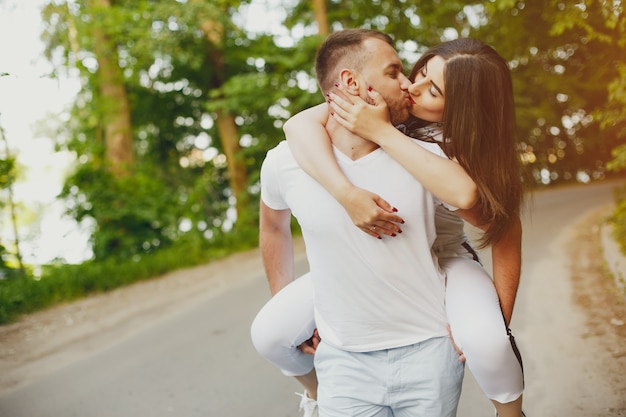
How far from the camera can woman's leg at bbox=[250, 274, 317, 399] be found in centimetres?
249

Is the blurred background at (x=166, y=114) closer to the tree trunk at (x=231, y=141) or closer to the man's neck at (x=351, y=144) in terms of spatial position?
the tree trunk at (x=231, y=141)

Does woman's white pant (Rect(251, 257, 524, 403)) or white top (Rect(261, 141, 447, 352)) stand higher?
white top (Rect(261, 141, 447, 352))

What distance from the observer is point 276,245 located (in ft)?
8.73

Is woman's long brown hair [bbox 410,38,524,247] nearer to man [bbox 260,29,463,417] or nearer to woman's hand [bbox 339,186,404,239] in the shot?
man [bbox 260,29,463,417]

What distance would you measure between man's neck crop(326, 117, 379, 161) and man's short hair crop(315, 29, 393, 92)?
18cm

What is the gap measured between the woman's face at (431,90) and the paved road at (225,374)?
8.06ft

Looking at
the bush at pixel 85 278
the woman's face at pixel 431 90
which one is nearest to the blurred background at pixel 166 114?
the bush at pixel 85 278

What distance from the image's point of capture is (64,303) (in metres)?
9.38

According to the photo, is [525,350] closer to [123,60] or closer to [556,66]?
[123,60]

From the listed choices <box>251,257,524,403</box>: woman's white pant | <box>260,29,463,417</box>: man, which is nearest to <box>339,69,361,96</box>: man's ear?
<box>260,29,463,417</box>: man

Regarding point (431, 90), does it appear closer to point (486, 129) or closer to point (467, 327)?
point (486, 129)

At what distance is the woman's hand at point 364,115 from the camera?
6.72 feet

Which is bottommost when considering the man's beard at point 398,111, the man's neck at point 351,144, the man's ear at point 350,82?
the man's neck at point 351,144

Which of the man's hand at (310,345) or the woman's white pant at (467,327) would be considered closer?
the woman's white pant at (467,327)
